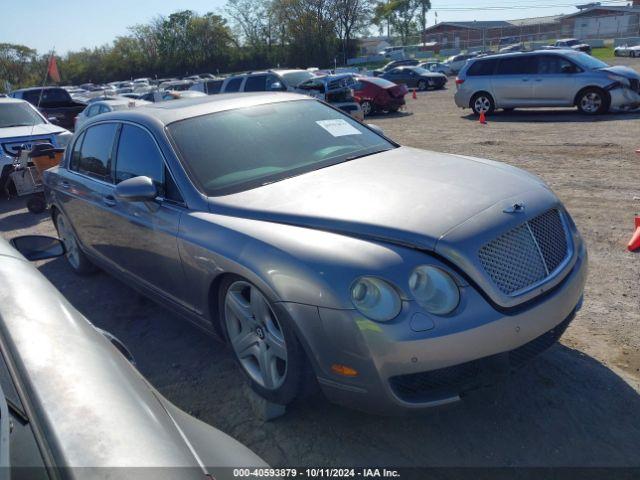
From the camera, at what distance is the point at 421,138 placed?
12797 mm

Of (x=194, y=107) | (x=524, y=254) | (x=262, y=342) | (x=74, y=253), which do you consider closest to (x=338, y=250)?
(x=262, y=342)

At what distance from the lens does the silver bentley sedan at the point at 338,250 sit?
2463mm

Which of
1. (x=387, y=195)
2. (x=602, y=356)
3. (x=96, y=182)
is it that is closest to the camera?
(x=387, y=195)

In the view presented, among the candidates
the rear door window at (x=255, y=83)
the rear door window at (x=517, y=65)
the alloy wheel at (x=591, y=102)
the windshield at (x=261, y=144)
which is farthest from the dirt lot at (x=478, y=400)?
the rear door window at (x=255, y=83)

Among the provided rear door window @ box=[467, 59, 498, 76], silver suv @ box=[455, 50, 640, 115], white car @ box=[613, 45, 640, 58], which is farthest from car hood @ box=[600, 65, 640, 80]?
white car @ box=[613, 45, 640, 58]

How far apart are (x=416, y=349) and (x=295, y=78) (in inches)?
627

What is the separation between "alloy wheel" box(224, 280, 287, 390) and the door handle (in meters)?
1.58

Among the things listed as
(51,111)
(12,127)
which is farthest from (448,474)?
(51,111)

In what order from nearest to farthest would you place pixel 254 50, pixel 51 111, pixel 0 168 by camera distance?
1. pixel 0 168
2. pixel 51 111
3. pixel 254 50

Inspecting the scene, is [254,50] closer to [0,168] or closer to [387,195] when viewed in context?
[0,168]

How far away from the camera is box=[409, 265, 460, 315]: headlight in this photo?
8.11 ft

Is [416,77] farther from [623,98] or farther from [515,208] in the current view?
[515,208]

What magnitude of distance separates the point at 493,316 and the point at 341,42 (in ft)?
242

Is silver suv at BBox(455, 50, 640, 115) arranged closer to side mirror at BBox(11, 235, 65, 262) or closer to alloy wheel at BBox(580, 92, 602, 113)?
alloy wheel at BBox(580, 92, 602, 113)
